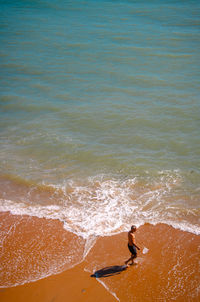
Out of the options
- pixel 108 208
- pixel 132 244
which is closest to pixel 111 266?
pixel 132 244

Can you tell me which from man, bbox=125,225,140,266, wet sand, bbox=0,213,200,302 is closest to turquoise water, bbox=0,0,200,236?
wet sand, bbox=0,213,200,302

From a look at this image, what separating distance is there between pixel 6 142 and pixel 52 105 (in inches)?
211

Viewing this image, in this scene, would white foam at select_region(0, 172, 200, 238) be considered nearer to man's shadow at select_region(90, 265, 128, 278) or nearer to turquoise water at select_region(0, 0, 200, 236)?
turquoise water at select_region(0, 0, 200, 236)

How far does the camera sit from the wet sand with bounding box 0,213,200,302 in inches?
311

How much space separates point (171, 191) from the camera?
12570 millimetres

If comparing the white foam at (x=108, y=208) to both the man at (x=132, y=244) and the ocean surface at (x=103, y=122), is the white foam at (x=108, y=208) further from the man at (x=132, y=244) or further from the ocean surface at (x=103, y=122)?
the man at (x=132, y=244)

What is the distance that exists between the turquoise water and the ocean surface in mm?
75

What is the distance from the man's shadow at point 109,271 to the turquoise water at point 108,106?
265cm

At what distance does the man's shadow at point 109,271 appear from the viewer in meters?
8.45

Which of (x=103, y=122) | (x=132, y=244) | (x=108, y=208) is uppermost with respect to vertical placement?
(x=103, y=122)

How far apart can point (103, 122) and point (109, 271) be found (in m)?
11.8

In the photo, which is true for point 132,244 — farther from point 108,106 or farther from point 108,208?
point 108,106

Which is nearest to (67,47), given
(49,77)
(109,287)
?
(49,77)

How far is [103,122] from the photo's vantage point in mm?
18656
